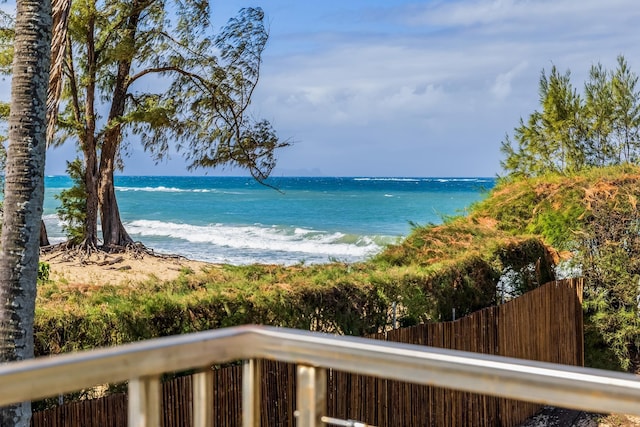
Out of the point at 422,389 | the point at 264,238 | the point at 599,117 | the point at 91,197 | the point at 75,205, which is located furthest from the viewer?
the point at 264,238

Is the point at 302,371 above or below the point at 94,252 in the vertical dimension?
above

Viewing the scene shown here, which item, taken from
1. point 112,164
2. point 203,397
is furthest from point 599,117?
point 203,397

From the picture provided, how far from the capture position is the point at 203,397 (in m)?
1.30

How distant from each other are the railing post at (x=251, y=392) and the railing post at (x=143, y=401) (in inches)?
8.0

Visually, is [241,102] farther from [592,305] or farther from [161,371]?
[161,371]

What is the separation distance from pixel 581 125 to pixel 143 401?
17.6m

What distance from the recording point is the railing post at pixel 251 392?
53.7 inches

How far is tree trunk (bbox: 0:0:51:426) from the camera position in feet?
13.5

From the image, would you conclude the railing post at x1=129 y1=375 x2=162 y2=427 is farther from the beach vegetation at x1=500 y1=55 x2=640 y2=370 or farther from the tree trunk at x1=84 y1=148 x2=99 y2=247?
the tree trunk at x1=84 y1=148 x2=99 y2=247

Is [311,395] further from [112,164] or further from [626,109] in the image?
[112,164]

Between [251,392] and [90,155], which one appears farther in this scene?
[90,155]

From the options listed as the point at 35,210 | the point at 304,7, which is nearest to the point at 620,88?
the point at 35,210

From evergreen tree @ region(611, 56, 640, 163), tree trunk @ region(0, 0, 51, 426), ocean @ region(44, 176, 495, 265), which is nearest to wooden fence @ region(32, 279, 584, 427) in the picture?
tree trunk @ region(0, 0, 51, 426)

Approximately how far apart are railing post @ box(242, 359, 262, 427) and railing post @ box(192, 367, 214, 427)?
0.27 feet
